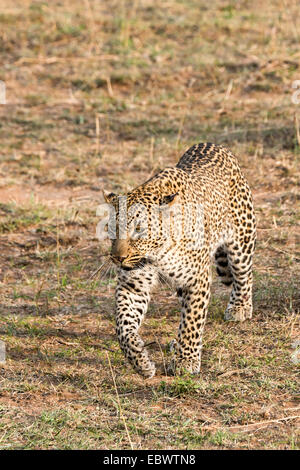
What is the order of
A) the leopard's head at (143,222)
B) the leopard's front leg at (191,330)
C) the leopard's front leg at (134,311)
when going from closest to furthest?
the leopard's head at (143,222) < the leopard's front leg at (134,311) < the leopard's front leg at (191,330)

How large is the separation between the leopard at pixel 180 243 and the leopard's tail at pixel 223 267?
27 cm

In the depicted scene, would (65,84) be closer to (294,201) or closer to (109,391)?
(294,201)

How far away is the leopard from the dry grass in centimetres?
30

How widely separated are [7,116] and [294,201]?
458 centimetres

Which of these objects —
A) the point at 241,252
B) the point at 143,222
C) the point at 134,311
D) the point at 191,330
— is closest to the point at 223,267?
the point at 241,252

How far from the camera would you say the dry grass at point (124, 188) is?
6223 millimetres

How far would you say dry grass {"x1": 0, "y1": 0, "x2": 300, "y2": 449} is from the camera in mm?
6223

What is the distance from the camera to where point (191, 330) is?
678 cm

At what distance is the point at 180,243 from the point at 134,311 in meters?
0.66
